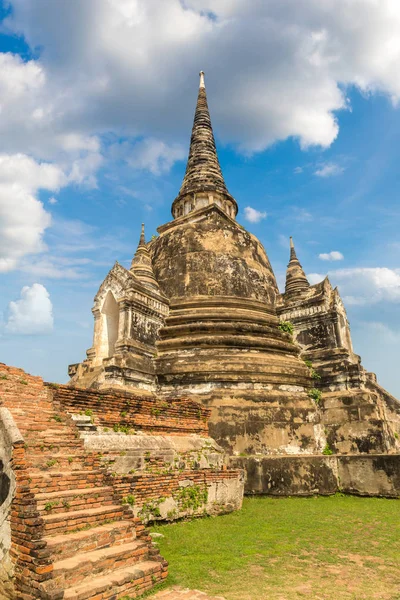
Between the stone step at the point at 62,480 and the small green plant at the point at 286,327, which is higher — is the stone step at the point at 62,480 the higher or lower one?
the lower one

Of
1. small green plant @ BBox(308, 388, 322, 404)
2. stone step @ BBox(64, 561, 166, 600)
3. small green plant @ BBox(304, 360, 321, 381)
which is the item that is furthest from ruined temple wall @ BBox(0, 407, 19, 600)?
small green plant @ BBox(304, 360, 321, 381)

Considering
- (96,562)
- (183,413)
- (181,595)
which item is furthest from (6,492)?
(183,413)

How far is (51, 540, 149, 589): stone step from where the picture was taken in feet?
14.1

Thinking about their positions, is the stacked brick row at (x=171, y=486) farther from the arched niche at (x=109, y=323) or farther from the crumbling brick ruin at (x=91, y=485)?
the arched niche at (x=109, y=323)

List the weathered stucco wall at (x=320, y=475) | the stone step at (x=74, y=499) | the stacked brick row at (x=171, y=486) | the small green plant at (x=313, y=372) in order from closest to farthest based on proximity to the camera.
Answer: the stone step at (x=74, y=499)
the stacked brick row at (x=171, y=486)
the weathered stucco wall at (x=320, y=475)
the small green plant at (x=313, y=372)

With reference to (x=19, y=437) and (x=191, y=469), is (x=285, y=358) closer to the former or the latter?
(x=191, y=469)

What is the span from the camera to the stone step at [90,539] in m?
4.55

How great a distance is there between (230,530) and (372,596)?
3129 mm

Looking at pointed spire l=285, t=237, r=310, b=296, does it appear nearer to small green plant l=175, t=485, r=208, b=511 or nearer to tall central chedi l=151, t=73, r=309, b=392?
tall central chedi l=151, t=73, r=309, b=392

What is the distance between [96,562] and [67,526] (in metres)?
0.59

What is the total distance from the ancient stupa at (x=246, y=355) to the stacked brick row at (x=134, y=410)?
1.95 m

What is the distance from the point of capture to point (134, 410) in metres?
8.47

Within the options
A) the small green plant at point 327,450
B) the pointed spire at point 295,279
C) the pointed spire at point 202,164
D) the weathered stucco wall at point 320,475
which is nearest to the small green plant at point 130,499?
the weathered stucco wall at point 320,475

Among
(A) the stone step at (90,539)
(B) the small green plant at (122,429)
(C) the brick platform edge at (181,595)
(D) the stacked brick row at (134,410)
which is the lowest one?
(C) the brick platform edge at (181,595)
